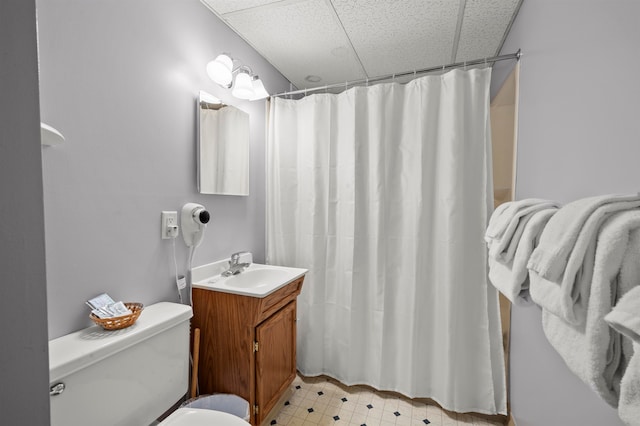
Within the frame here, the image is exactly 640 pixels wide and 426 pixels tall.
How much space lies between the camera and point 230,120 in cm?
173

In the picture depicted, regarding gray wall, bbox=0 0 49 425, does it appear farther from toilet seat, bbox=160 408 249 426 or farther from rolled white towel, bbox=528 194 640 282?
toilet seat, bbox=160 408 249 426

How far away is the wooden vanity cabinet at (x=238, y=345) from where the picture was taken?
1.39 meters

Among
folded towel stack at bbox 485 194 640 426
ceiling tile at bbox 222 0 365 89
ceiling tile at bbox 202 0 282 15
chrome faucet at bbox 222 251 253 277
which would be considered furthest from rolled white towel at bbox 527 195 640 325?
ceiling tile at bbox 202 0 282 15

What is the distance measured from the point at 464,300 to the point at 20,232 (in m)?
1.88

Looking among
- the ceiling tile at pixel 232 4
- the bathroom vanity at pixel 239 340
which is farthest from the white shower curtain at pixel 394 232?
the ceiling tile at pixel 232 4

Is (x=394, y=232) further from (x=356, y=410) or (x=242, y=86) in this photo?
(x=242, y=86)

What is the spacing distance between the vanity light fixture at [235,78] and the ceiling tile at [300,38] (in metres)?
0.27

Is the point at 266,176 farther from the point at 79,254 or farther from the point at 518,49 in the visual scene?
the point at 518,49

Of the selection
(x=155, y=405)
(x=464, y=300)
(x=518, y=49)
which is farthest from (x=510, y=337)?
(x=155, y=405)

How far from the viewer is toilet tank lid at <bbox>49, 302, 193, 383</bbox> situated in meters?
0.80

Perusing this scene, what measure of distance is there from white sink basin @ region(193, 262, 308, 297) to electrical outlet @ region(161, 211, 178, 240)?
0.26 meters

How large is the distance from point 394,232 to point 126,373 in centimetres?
151

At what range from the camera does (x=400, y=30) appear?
1756 mm

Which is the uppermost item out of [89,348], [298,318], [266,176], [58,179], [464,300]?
[266,176]
